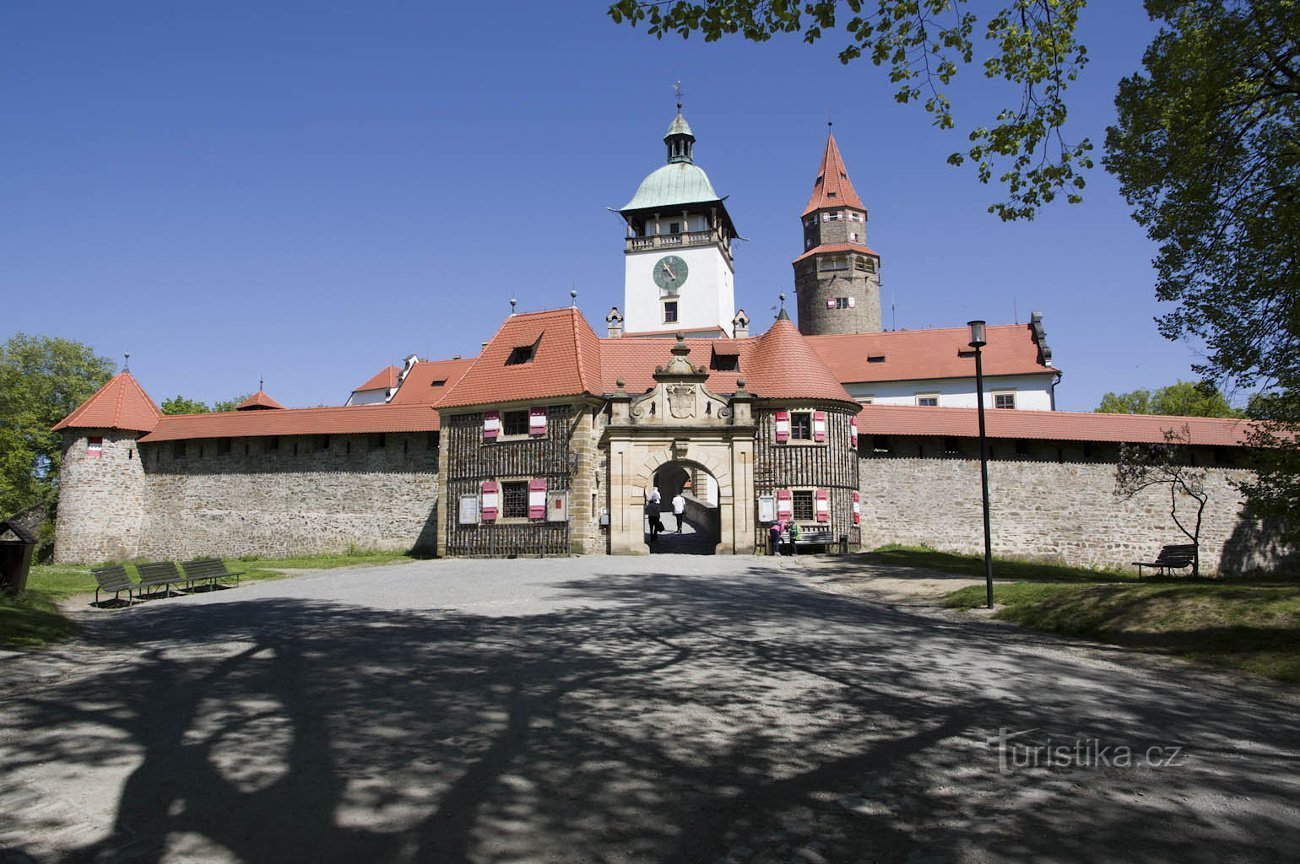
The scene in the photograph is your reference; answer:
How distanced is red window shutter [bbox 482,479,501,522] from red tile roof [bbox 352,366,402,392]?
31.0 meters

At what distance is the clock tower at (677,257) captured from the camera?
181 feet

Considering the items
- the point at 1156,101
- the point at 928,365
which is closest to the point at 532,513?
the point at 1156,101

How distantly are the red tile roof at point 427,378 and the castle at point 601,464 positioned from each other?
1187 cm

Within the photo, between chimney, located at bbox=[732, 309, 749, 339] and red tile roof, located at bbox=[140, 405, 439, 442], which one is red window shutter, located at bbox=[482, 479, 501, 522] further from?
chimney, located at bbox=[732, 309, 749, 339]

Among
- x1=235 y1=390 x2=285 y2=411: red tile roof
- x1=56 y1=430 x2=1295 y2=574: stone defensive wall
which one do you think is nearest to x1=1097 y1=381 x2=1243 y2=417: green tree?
x1=56 y1=430 x2=1295 y2=574: stone defensive wall

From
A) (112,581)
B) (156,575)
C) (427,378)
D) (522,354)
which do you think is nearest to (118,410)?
(427,378)

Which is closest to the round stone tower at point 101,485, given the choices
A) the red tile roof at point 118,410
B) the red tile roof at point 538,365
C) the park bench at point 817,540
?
the red tile roof at point 118,410

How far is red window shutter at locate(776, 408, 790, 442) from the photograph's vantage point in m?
26.7

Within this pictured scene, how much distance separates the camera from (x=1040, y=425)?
102ft

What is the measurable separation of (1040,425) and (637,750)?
29578 millimetres

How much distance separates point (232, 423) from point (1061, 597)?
30893 mm

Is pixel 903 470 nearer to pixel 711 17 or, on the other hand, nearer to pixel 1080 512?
pixel 1080 512

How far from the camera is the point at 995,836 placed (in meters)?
4.21

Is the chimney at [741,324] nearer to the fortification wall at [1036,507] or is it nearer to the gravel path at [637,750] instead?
the fortification wall at [1036,507]
